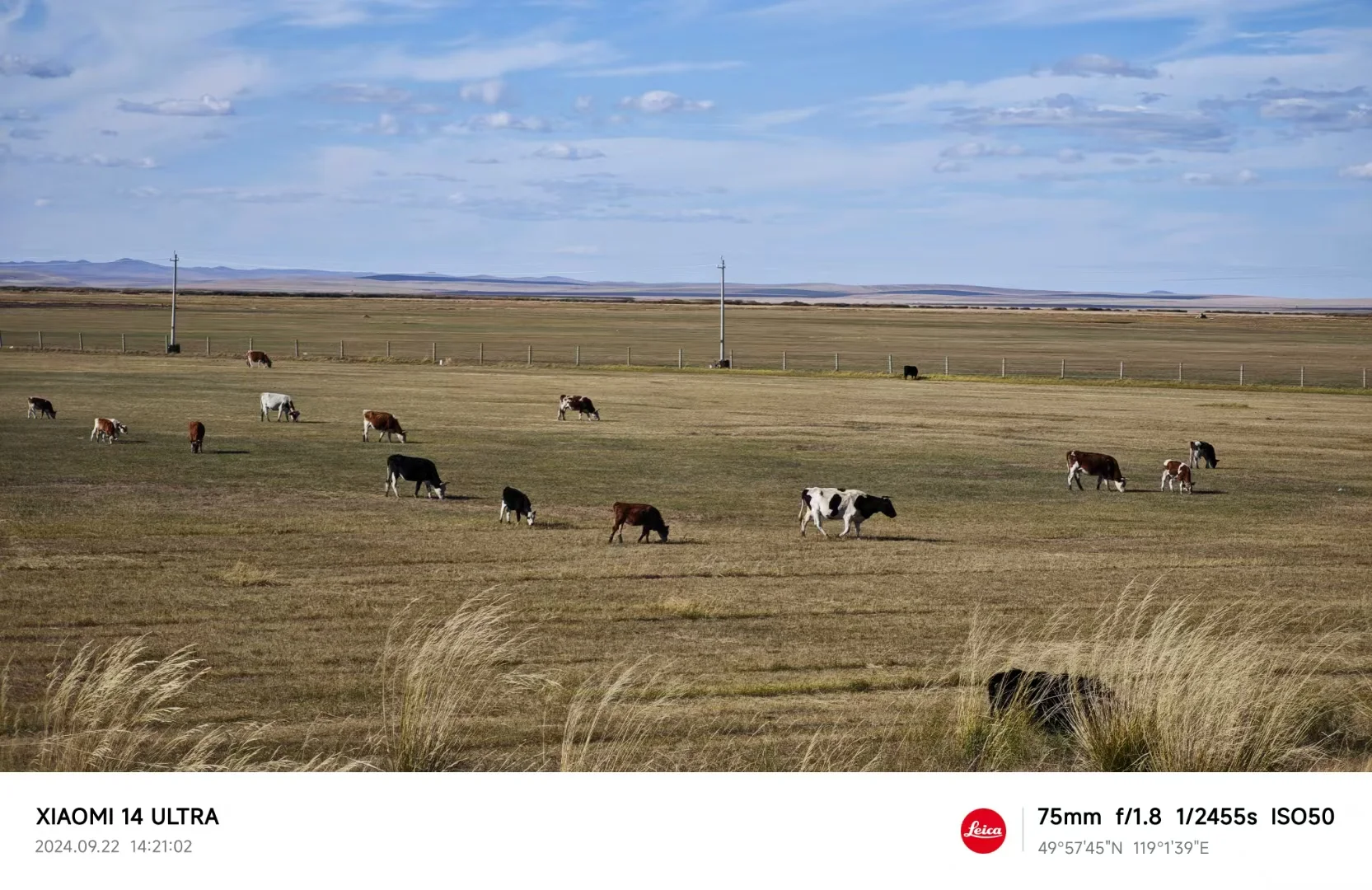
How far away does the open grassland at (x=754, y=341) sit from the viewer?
9469cm

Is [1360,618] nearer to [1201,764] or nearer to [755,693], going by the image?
[755,693]

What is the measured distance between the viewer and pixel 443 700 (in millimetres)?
9398

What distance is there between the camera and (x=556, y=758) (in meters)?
9.95

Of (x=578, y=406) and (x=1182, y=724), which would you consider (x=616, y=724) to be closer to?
(x=1182, y=724)

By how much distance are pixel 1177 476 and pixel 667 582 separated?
17217mm

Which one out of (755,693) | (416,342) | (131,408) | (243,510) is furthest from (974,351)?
(755,693)

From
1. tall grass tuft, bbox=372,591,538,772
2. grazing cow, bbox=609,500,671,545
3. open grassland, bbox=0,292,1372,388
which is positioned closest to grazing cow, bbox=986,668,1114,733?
tall grass tuft, bbox=372,591,538,772

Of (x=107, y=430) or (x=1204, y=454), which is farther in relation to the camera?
(x=107, y=430)

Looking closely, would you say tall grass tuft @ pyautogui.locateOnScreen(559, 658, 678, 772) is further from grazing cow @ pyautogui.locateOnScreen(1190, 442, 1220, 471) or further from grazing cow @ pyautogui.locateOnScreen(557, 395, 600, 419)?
grazing cow @ pyautogui.locateOnScreen(557, 395, 600, 419)

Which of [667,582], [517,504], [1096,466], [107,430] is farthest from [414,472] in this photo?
[1096,466]

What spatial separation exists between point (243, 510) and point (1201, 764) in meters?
20.8

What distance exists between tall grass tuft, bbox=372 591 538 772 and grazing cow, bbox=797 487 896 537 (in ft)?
34.4
